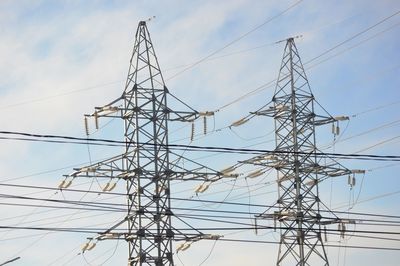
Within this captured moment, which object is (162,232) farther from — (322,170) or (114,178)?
(322,170)

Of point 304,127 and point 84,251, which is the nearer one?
point 84,251

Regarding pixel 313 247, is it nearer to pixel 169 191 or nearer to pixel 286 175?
pixel 286 175

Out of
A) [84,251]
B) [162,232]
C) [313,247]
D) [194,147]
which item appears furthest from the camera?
[313,247]

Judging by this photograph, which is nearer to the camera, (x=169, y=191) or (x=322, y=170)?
(x=169, y=191)

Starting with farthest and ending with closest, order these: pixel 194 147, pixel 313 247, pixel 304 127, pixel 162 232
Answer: pixel 304 127 → pixel 313 247 → pixel 162 232 → pixel 194 147

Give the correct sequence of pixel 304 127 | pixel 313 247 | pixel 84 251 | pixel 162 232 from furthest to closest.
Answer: pixel 304 127, pixel 313 247, pixel 84 251, pixel 162 232

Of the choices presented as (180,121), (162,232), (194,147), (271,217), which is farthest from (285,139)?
(194,147)

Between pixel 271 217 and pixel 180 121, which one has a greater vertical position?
pixel 180 121

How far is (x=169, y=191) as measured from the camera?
45062 mm

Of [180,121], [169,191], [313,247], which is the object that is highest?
[180,121]

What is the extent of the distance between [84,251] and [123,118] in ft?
22.6

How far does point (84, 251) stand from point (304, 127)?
51.1 ft

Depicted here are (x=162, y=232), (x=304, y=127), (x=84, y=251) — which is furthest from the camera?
(x=304, y=127)

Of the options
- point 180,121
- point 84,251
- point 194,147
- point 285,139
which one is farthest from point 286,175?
point 194,147
